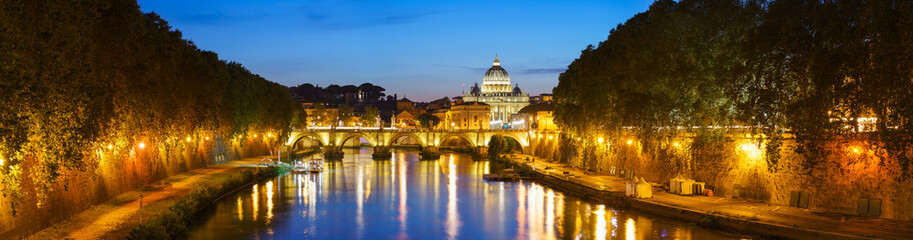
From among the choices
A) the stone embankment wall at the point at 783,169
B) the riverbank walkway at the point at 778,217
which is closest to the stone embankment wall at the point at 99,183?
the riverbank walkway at the point at 778,217

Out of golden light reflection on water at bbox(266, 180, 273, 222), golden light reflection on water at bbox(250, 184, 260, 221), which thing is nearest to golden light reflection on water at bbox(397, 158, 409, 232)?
golden light reflection on water at bbox(266, 180, 273, 222)

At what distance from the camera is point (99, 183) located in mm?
28953

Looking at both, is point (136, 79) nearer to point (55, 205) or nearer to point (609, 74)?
point (55, 205)

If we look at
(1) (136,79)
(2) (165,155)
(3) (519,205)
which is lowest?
(3) (519,205)

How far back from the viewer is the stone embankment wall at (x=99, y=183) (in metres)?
20.7

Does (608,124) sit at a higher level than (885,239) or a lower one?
higher

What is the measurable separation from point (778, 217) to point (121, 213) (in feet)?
77.9

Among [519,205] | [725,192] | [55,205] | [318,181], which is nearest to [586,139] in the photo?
[519,205]

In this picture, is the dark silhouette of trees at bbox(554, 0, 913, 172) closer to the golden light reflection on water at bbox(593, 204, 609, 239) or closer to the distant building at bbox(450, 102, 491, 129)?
the golden light reflection on water at bbox(593, 204, 609, 239)

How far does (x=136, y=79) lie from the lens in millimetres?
29500

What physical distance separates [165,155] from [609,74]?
84.9ft

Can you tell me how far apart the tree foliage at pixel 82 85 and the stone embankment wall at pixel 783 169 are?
22.2 metres

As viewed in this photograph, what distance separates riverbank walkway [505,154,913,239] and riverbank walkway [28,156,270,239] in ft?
67.2

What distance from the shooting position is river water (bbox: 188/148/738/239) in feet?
96.9
